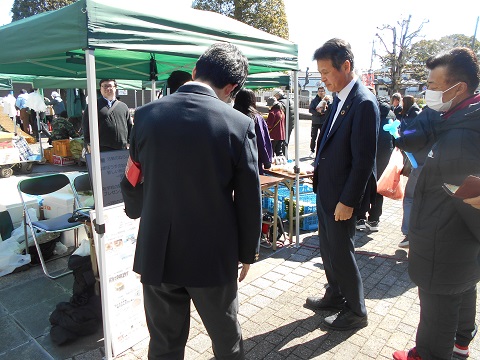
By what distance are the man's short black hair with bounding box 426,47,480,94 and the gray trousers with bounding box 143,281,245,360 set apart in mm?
1719

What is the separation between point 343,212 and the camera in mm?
2439

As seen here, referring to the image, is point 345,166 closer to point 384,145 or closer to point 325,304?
point 325,304

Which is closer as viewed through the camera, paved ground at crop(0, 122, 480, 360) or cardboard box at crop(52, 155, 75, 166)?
paved ground at crop(0, 122, 480, 360)

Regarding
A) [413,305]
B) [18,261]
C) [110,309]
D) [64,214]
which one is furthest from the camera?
[64,214]

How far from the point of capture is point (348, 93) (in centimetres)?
251

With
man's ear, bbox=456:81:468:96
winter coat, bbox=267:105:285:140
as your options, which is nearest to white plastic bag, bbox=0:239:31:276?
man's ear, bbox=456:81:468:96

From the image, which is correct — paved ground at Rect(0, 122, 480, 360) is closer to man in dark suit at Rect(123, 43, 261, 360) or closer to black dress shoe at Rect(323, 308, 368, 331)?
black dress shoe at Rect(323, 308, 368, 331)

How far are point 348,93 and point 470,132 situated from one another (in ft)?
2.86

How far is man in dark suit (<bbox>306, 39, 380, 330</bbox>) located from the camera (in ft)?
7.77

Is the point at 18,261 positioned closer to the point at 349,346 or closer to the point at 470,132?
the point at 349,346

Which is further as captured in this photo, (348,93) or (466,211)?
(348,93)

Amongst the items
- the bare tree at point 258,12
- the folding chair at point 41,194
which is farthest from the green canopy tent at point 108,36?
the bare tree at point 258,12

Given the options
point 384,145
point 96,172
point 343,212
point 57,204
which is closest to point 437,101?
point 343,212

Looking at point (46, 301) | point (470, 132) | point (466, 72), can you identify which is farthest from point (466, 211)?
point (46, 301)
